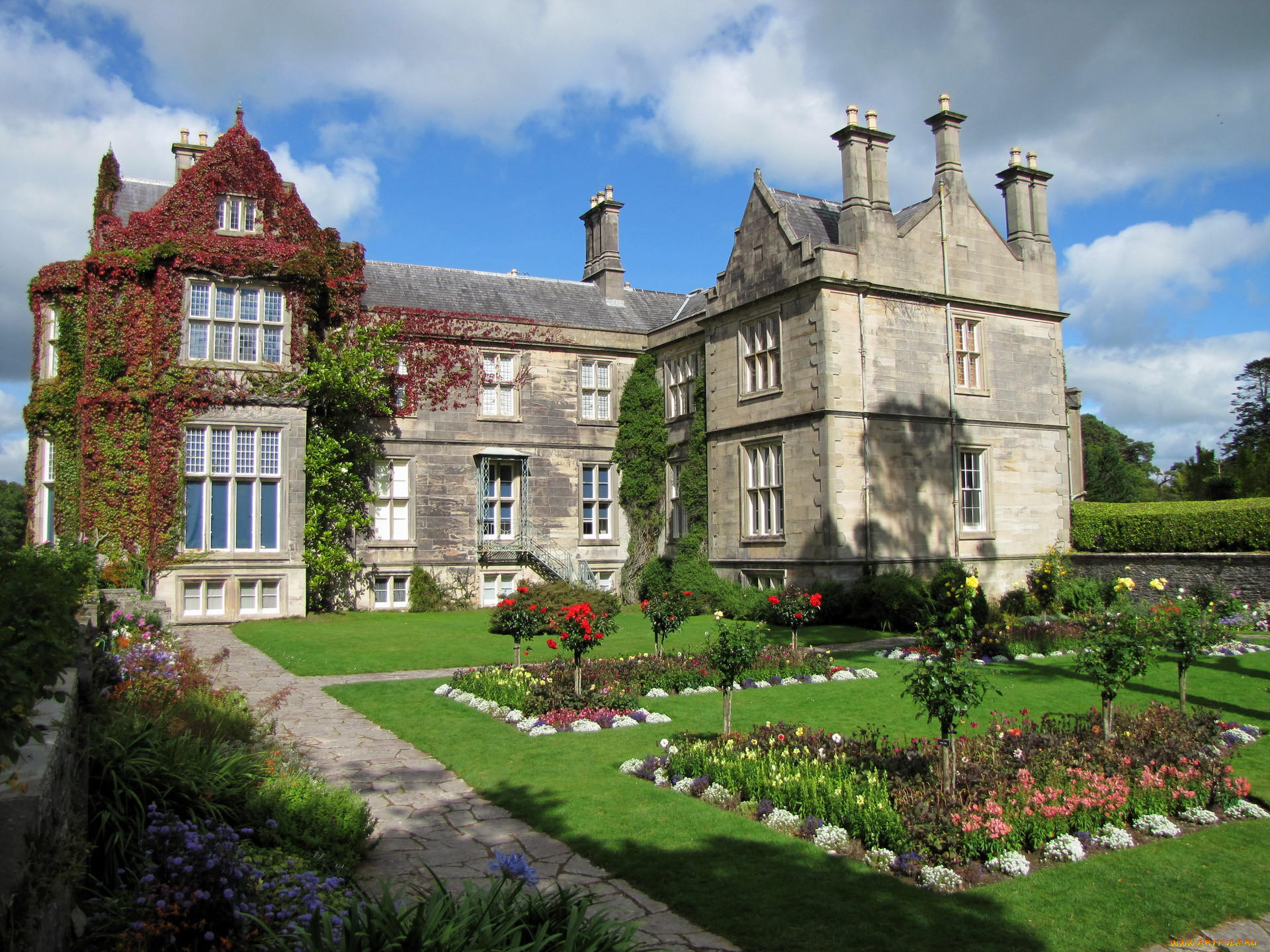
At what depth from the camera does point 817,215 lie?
24234 millimetres

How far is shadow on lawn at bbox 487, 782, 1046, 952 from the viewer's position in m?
5.26

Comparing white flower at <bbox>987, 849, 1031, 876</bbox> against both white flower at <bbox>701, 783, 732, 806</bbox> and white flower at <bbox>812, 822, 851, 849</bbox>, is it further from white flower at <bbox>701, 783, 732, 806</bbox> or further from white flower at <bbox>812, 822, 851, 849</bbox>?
white flower at <bbox>701, 783, 732, 806</bbox>

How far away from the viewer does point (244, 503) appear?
22375 mm

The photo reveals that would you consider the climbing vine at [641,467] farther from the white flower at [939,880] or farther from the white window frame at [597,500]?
the white flower at [939,880]

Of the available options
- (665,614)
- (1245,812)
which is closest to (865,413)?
(665,614)

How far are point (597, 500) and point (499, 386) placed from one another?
451 cm

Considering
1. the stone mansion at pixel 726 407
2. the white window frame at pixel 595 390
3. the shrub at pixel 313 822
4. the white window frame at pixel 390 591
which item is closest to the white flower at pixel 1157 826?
the shrub at pixel 313 822

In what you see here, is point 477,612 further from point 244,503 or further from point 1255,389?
point 1255,389

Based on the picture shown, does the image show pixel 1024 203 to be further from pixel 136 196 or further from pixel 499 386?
pixel 136 196

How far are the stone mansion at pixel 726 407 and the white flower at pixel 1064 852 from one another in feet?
47.0

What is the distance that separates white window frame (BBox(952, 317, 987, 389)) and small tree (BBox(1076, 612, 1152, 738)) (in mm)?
14467

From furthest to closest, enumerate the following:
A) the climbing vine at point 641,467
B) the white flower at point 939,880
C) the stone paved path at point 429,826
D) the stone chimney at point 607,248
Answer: the stone chimney at point 607,248
the climbing vine at point 641,467
the white flower at point 939,880
the stone paved path at point 429,826

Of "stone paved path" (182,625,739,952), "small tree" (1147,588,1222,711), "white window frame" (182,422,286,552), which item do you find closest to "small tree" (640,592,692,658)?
"stone paved path" (182,625,739,952)

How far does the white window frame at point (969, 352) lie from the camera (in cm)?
2358
